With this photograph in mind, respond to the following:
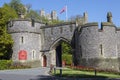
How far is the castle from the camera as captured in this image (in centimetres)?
3800

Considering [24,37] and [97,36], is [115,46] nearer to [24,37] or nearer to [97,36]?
[97,36]

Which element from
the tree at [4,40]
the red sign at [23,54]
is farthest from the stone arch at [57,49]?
the tree at [4,40]

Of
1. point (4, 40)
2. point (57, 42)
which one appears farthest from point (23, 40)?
point (57, 42)

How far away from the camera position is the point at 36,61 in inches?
1779

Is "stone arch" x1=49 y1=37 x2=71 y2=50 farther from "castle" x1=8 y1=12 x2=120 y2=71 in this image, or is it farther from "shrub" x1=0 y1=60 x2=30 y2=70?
"shrub" x1=0 y1=60 x2=30 y2=70

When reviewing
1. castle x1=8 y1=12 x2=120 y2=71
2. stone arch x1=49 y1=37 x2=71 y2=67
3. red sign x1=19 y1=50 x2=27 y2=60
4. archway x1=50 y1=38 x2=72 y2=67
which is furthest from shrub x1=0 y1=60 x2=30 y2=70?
archway x1=50 y1=38 x2=72 y2=67

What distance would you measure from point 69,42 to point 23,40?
6992 millimetres

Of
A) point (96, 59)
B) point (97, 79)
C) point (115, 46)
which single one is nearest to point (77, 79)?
point (97, 79)

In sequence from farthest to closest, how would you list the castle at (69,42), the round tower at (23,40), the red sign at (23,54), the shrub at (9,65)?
the round tower at (23,40), the red sign at (23,54), the shrub at (9,65), the castle at (69,42)

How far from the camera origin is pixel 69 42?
42.9m

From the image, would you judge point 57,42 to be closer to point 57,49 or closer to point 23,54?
point 57,49

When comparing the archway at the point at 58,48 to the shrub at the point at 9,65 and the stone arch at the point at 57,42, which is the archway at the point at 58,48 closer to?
the stone arch at the point at 57,42

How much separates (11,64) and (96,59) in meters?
13.0

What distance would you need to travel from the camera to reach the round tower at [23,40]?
43.8 meters
